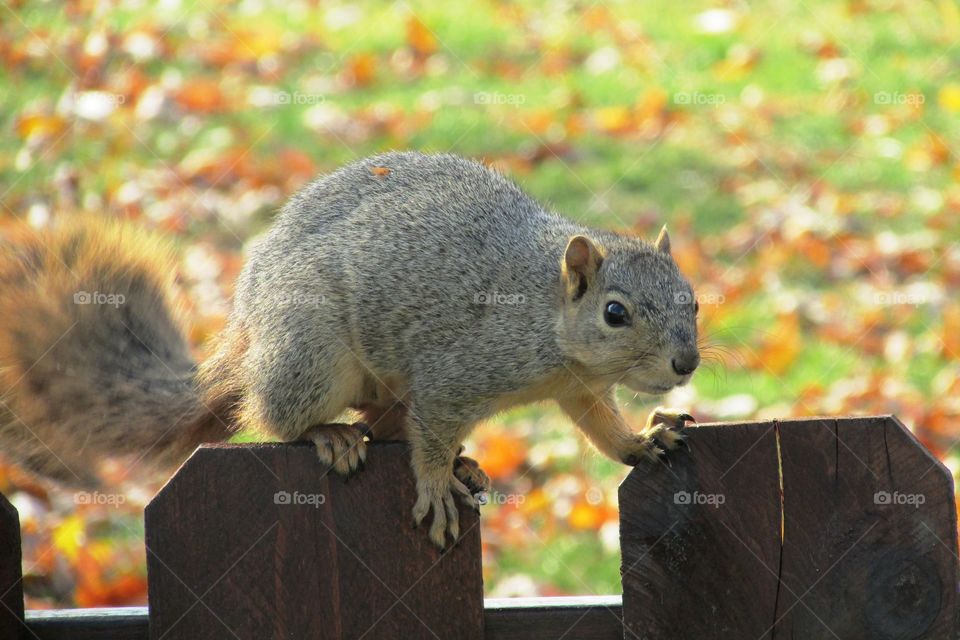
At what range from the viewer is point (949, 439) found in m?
4.39

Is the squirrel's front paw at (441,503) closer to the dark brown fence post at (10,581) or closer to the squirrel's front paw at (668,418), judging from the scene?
the squirrel's front paw at (668,418)

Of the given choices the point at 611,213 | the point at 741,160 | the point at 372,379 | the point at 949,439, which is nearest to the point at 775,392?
the point at 949,439

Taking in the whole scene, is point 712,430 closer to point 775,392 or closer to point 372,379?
point 372,379

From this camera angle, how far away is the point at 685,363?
2.52 m

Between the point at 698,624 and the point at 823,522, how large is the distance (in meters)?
0.26

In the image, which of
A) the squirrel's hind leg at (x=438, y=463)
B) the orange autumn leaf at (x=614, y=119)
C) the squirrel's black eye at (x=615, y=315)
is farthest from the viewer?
the orange autumn leaf at (x=614, y=119)
